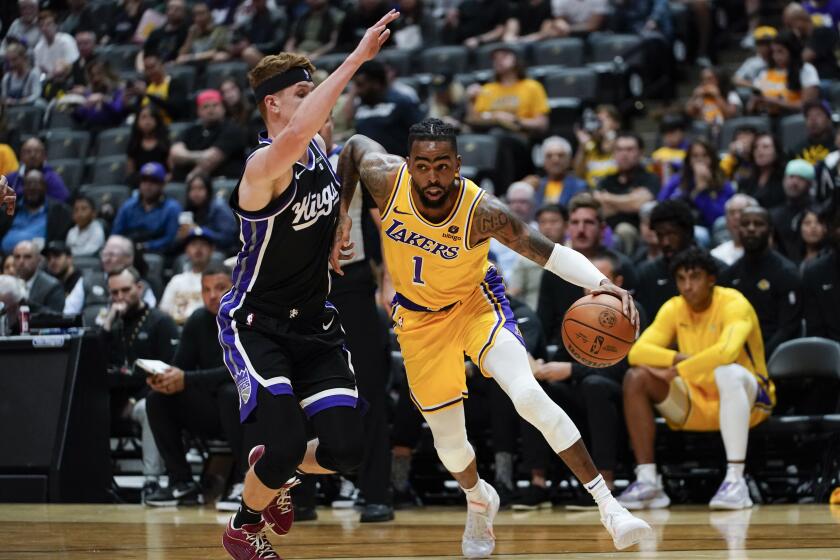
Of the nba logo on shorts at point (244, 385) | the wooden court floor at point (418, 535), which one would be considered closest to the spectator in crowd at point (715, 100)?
the wooden court floor at point (418, 535)

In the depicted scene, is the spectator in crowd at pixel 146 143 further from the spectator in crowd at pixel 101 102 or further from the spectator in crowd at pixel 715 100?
the spectator in crowd at pixel 715 100

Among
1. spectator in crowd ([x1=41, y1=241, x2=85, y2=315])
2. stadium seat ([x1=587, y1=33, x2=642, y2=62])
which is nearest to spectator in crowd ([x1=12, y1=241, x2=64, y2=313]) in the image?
spectator in crowd ([x1=41, y1=241, x2=85, y2=315])

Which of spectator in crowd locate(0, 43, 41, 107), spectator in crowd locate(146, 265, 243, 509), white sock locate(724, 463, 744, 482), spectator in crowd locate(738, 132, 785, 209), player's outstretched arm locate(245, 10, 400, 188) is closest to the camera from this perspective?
player's outstretched arm locate(245, 10, 400, 188)

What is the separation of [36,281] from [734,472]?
583 centimetres

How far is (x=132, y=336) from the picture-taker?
9.29m

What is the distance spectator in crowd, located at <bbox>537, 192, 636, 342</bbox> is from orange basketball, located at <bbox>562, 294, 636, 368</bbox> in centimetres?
295

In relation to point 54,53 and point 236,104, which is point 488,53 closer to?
point 236,104

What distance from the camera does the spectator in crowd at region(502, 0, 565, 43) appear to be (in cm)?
1446

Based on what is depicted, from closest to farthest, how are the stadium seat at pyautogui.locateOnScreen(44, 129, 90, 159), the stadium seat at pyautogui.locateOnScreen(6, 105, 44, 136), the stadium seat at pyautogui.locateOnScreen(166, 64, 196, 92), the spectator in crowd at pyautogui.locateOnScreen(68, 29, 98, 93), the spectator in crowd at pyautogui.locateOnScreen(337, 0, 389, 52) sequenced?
the spectator in crowd at pyautogui.locateOnScreen(337, 0, 389, 52) < the stadium seat at pyautogui.locateOnScreen(44, 129, 90, 159) < the stadium seat at pyautogui.locateOnScreen(166, 64, 196, 92) < the stadium seat at pyautogui.locateOnScreen(6, 105, 44, 136) < the spectator in crowd at pyautogui.locateOnScreen(68, 29, 98, 93)

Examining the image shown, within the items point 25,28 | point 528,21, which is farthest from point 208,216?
point 25,28

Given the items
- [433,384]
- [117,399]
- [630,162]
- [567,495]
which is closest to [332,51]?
[630,162]

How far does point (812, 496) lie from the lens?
786cm

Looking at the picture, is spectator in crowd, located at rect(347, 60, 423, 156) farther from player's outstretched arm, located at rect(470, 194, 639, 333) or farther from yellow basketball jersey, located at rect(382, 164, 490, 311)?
player's outstretched arm, located at rect(470, 194, 639, 333)

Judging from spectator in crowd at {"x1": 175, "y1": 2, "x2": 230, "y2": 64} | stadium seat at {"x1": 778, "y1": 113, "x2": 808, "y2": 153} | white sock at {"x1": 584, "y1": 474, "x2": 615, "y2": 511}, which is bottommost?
white sock at {"x1": 584, "y1": 474, "x2": 615, "y2": 511}
